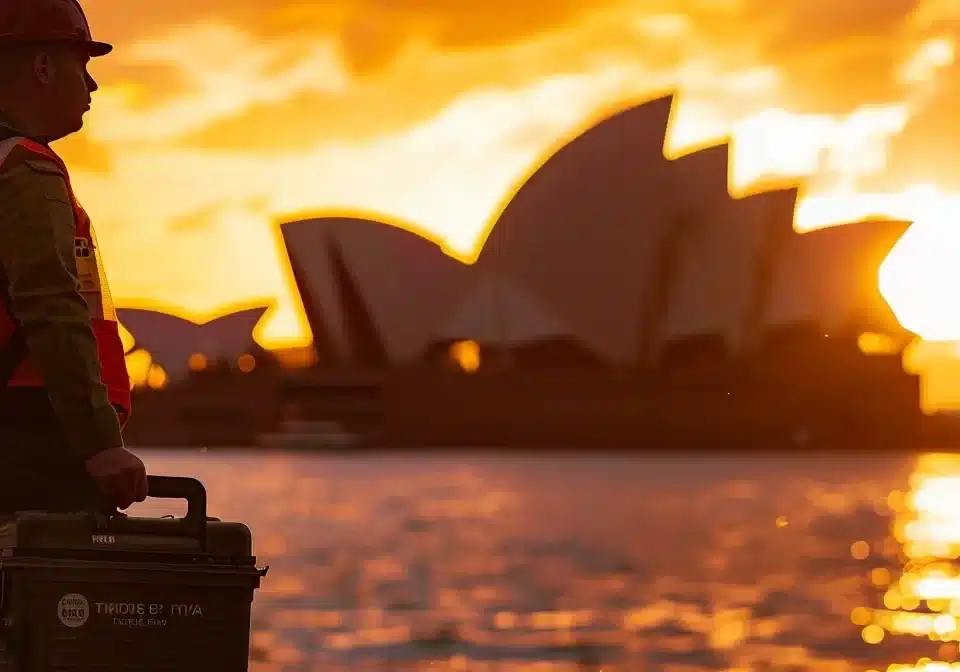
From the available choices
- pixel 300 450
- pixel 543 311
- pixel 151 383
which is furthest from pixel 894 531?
pixel 151 383

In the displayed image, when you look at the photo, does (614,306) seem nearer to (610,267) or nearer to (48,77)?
(610,267)

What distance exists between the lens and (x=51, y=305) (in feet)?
6.44

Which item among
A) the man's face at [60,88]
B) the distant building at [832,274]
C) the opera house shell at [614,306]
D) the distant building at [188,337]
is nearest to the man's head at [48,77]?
the man's face at [60,88]

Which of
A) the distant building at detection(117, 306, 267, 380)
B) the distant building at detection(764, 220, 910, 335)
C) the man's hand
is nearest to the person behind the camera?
the man's hand

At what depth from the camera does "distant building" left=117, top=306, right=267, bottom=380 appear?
6869 centimetres

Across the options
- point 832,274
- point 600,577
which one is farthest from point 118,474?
point 832,274

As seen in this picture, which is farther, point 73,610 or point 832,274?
point 832,274

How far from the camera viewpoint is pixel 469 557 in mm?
17938

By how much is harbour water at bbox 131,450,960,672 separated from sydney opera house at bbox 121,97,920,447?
1340cm

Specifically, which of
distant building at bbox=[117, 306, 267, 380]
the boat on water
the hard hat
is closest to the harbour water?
the hard hat

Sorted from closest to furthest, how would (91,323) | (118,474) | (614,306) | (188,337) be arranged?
(118,474) < (91,323) < (614,306) < (188,337)

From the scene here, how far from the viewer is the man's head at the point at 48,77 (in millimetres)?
2129

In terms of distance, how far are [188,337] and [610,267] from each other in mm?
26197

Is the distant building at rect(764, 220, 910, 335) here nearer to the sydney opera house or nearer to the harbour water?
the sydney opera house
